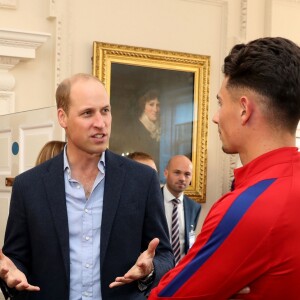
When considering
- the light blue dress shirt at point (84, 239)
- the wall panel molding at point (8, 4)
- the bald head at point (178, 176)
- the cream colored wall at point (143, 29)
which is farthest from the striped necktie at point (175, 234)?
the light blue dress shirt at point (84, 239)

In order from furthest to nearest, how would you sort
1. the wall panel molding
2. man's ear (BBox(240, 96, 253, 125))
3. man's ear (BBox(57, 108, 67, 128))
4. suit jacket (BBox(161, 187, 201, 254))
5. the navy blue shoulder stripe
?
the wall panel molding < suit jacket (BBox(161, 187, 201, 254)) < man's ear (BBox(57, 108, 67, 128)) < man's ear (BBox(240, 96, 253, 125)) < the navy blue shoulder stripe

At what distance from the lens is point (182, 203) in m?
5.80

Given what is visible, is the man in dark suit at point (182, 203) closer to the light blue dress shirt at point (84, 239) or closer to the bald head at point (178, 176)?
the bald head at point (178, 176)

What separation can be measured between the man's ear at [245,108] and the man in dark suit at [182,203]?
3.76 m

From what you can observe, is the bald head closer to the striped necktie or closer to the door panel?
the striped necktie

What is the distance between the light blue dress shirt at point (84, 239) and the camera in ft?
8.15

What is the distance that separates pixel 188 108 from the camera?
7.35 meters

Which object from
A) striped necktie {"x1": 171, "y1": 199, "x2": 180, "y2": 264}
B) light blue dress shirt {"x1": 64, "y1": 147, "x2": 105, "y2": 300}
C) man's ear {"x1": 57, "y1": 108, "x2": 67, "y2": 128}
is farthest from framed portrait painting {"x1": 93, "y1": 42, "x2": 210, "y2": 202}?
light blue dress shirt {"x1": 64, "y1": 147, "x2": 105, "y2": 300}

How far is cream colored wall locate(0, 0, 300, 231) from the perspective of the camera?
660cm

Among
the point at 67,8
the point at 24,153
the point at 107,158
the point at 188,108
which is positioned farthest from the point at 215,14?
the point at 107,158

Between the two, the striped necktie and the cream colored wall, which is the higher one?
the cream colored wall

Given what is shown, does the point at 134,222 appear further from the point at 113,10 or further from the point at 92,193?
the point at 113,10

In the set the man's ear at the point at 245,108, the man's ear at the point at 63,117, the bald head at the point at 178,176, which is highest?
the man's ear at the point at 63,117

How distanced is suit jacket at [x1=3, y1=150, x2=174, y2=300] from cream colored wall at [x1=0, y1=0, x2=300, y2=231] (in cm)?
409
